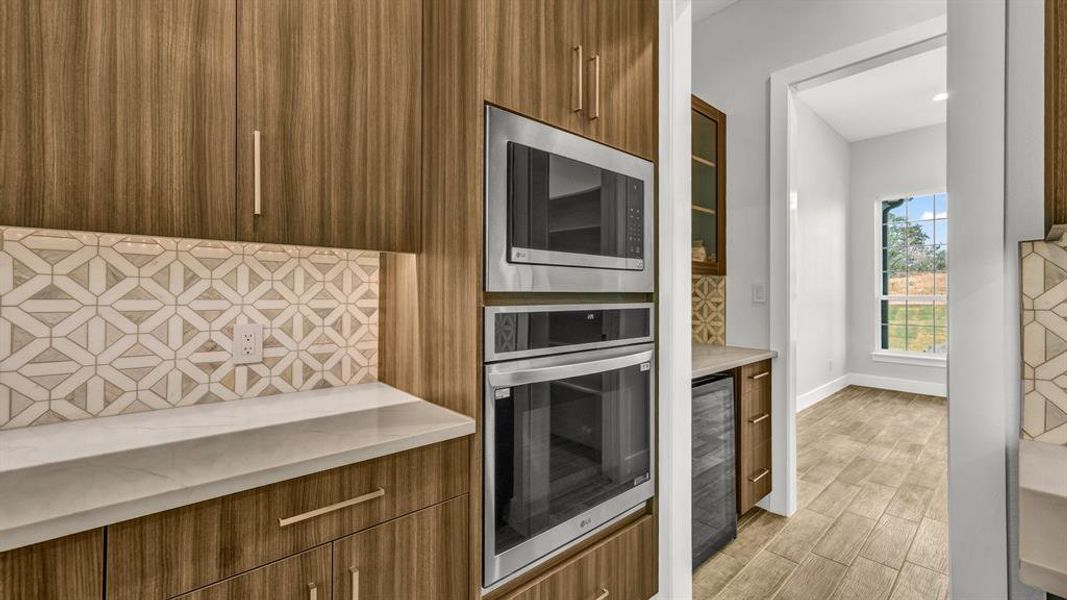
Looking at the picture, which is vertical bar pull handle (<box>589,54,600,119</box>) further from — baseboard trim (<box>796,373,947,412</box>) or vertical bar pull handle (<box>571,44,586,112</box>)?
baseboard trim (<box>796,373,947,412</box>)

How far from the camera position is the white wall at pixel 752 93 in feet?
8.09

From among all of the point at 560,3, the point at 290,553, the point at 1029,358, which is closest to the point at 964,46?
the point at 1029,358

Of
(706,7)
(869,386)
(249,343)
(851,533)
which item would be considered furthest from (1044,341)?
(869,386)

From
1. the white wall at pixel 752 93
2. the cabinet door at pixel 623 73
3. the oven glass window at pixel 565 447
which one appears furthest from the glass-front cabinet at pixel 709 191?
the oven glass window at pixel 565 447

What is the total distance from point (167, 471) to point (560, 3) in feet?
4.78

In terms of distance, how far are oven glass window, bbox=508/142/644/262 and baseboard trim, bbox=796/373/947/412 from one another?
13.2 feet

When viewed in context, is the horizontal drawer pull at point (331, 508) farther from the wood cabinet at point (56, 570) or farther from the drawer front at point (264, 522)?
the wood cabinet at point (56, 570)

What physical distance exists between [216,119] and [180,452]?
0.71 m

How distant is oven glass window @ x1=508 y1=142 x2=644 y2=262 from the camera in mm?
1209

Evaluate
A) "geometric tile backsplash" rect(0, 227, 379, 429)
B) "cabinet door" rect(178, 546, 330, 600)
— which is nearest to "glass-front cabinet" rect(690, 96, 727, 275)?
"geometric tile backsplash" rect(0, 227, 379, 429)

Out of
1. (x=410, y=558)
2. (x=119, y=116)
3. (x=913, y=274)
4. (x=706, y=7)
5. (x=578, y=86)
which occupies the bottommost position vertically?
(x=410, y=558)

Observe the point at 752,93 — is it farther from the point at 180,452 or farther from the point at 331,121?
the point at 180,452

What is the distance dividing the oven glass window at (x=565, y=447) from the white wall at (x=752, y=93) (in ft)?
4.79

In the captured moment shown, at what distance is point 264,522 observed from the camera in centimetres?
84
